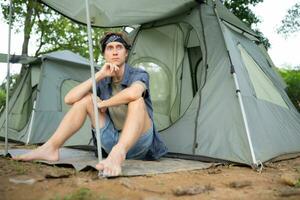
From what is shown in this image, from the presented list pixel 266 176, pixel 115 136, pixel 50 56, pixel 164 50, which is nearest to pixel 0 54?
pixel 50 56

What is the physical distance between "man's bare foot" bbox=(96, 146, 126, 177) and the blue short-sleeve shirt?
66 centimetres

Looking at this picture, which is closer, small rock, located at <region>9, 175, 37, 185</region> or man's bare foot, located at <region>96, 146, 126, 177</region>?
small rock, located at <region>9, 175, 37, 185</region>

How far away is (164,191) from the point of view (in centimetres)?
231

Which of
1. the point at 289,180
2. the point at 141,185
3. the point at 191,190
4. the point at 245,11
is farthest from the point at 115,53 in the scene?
the point at 245,11

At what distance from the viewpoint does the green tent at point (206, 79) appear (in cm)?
362

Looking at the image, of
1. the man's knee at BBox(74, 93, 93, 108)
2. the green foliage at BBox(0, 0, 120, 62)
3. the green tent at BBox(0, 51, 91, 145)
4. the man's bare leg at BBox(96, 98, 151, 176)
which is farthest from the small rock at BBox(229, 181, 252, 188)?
the green foliage at BBox(0, 0, 120, 62)

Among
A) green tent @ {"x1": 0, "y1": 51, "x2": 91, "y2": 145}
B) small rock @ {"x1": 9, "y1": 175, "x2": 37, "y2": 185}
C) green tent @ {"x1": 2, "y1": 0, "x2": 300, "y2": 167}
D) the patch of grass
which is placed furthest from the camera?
green tent @ {"x1": 0, "y1": 51, "x2": 91, "y2": 145}

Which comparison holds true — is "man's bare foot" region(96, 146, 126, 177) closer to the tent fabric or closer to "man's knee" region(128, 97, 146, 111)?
"man's knee" region(128, 97, 146, 111)

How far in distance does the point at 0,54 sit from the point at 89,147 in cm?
198

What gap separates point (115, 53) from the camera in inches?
126

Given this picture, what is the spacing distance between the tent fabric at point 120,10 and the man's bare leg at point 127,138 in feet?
3.94

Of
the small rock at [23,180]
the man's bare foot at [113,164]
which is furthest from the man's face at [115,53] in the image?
the small rock at [23,180]

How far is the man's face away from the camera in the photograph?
10.5 feet

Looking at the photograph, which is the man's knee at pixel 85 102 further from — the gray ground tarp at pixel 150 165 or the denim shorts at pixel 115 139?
the gray ground tarp at pixel 150 165
